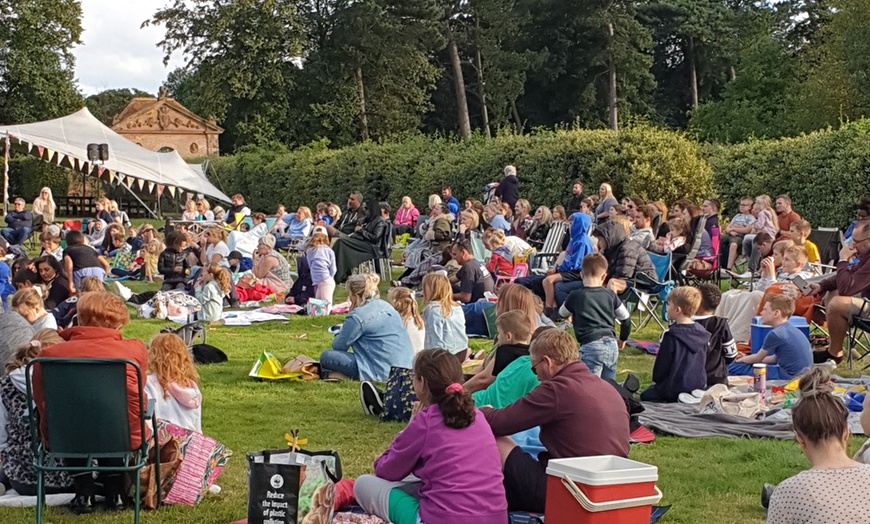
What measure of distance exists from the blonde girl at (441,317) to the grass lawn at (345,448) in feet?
2.64

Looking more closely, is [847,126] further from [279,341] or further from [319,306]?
[279,341]

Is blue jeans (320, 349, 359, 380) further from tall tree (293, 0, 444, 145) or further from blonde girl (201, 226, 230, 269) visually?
tall tree (293, 0, 444, 145)

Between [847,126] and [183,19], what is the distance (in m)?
37.5

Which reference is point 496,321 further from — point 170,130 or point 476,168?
point 170,130

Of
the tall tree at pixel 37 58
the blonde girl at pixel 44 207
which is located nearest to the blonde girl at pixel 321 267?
the blonde girl at pixel 44 207

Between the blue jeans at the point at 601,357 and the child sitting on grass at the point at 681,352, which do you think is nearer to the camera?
the child sitting on grass at the point at 681,352

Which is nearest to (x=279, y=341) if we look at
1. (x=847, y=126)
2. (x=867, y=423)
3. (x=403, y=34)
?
(x=867, y=423)

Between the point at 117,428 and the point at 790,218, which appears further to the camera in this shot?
the point at 790,218

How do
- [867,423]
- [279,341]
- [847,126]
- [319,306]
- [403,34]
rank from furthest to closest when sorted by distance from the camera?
[403,34]
[847,126]
[319,306]
[279,341]
[867,423]

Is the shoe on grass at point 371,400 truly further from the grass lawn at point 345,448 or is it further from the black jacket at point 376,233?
the black jacket at point 376,233

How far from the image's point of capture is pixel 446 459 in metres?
4.70

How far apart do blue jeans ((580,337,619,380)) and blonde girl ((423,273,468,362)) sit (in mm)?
1241

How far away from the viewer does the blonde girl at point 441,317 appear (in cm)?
925

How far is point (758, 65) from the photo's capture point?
4772cm
